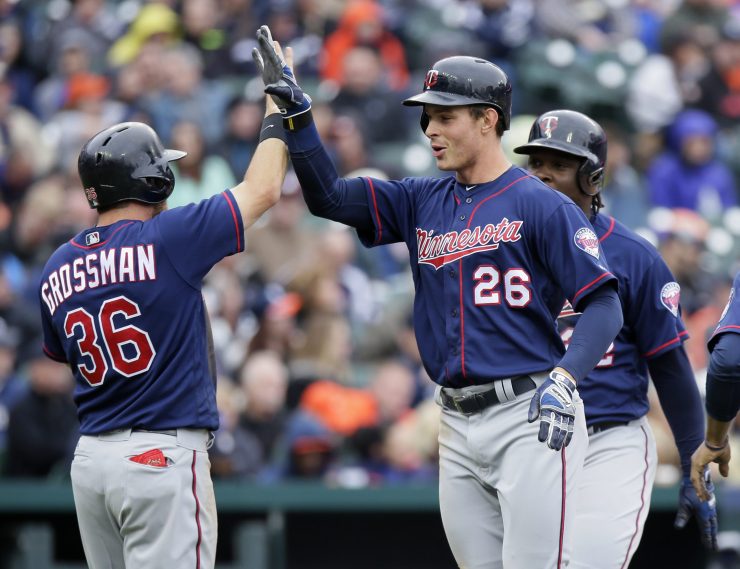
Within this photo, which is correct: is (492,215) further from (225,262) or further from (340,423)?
(225,262)

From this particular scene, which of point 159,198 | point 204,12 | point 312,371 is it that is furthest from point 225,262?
point 159,198

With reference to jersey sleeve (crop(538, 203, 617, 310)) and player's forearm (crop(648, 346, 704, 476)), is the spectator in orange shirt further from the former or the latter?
jersey sleeve (crop(538, 203, 617, 310))

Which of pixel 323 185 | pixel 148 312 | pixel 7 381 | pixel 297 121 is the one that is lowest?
pixel 7 381

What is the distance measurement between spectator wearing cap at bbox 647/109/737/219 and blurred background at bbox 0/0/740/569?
0.02m

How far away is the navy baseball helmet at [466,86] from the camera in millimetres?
4289

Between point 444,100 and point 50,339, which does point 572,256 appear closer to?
point 444,100

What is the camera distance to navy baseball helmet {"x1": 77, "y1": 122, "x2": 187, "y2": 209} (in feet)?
14.1

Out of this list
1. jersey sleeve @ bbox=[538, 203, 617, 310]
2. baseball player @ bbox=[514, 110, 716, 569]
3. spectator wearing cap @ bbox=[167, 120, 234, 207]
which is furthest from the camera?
spectator wearing cap @ bbox=[167, 120, 234, 207]

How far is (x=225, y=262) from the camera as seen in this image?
907 cm

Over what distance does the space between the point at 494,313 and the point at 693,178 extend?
6.76 m

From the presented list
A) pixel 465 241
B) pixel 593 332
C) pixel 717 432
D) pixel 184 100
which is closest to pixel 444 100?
pixel 465 241

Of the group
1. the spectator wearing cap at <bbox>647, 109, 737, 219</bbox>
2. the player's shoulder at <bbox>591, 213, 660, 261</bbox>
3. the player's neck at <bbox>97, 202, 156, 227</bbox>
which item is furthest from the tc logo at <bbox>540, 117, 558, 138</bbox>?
the spectator wearing cap at <bbox>647, 109, 737, 219</bbox>

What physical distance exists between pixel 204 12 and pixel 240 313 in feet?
11.9

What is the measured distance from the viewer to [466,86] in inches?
169
